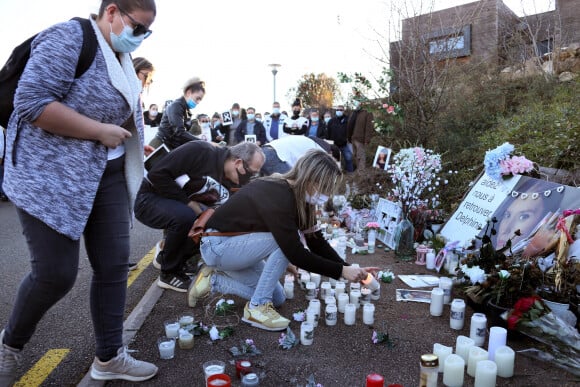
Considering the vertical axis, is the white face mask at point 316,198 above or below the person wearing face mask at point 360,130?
below

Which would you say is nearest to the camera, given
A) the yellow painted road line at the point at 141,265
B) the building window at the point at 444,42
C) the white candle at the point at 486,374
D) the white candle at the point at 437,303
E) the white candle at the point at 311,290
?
the white candle at the point at 486,374

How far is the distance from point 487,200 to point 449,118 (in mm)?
4671

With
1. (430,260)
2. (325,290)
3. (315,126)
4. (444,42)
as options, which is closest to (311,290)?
(325,290)

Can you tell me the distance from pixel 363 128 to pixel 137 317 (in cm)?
855

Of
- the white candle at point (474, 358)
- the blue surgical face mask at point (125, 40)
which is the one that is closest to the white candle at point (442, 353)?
the white candle at point (474, 358)

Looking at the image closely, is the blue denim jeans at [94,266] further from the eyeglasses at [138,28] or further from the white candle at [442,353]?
the white candle at [442,353]

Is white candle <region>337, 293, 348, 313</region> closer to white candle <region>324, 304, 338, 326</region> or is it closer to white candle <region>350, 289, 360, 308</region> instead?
white candle <region>350, 289, 360, 308</region>

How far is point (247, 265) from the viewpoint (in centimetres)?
347

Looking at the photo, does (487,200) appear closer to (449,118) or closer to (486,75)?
(449,118)

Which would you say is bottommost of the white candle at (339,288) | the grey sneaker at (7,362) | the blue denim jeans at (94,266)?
the white candle at (339,288)

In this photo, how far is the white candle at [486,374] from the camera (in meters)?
2.35

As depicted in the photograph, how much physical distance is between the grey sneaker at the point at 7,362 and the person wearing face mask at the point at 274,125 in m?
10.8

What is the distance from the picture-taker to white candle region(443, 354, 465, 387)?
2451 mm

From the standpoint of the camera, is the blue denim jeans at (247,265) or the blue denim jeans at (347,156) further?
the blue denim jeans at (347,156)
